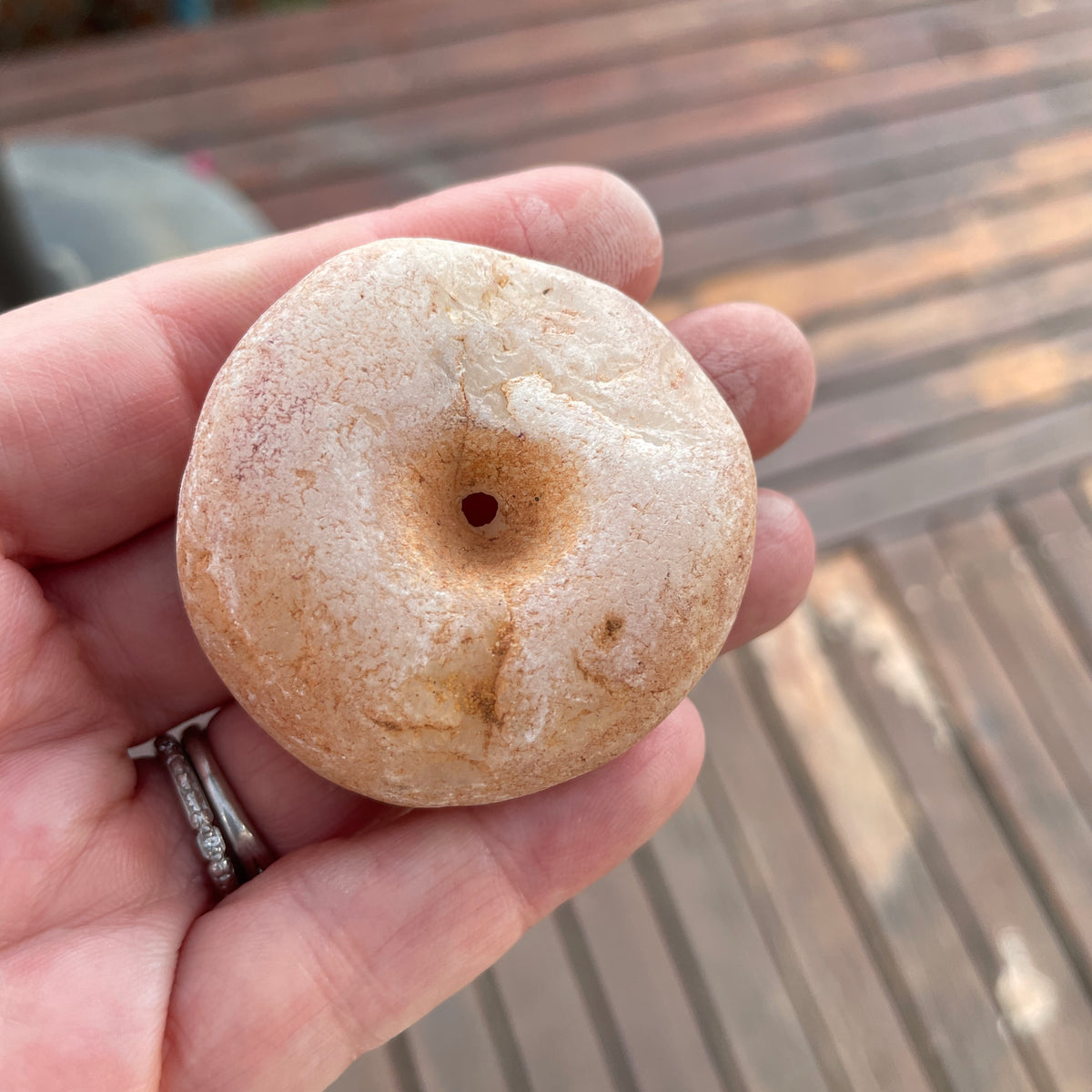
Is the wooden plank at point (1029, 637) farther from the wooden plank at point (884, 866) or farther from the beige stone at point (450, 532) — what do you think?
the beige stone at point (450, 532)

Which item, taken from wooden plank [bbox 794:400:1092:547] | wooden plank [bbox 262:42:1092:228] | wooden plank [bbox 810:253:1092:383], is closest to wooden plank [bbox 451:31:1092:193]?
wooden plank [bbox 262:42:1092:228]

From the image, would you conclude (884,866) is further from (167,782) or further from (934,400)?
(167,782)

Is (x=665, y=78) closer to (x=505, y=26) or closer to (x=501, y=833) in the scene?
(x=505, y=26)

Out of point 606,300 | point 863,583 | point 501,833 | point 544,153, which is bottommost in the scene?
point 863,583

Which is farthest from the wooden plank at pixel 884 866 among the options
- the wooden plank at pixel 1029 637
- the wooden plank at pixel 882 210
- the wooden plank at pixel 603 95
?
the wooden plank at pixel 603 95

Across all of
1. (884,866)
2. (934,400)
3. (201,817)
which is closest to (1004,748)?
(884,866)

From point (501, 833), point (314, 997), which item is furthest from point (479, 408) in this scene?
point (314, 997)
